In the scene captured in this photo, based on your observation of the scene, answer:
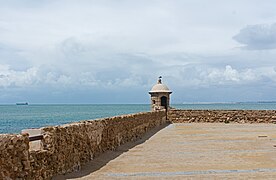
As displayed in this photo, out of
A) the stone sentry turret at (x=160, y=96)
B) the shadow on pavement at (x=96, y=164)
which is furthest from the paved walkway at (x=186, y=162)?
the stone sentry turret at (x=160, y=96)

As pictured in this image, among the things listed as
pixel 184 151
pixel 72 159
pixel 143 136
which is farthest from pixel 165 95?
pixel 72 159

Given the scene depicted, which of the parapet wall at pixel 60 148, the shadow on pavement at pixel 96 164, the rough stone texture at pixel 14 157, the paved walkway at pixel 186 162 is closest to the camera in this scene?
the rough stone texture at pixel 14 157

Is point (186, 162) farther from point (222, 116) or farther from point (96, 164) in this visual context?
point (222, 116)

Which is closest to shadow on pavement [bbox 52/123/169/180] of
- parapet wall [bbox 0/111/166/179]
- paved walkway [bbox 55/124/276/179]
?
paved walkway [bbox 55/124/276/179]

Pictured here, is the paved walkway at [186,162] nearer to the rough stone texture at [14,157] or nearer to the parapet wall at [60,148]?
the parapet wall at [60,148]

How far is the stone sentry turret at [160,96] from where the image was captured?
30170 mm

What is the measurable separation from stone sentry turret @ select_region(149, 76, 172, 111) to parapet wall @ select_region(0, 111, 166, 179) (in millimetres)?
15118

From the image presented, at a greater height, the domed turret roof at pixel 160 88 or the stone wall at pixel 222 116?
the domed turret roof at pixel 160 88

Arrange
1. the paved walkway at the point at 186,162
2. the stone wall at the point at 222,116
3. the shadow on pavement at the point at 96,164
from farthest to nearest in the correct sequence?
the stone wall at the point at 222,116 → the paved walkway at the point at 186,162 → the shadow on pavement at the point at 96,164

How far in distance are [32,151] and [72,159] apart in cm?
185

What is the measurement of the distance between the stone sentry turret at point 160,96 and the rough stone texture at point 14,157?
23.1 m

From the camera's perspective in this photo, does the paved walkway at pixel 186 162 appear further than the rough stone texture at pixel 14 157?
Yes

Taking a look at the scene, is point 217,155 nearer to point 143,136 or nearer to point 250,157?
point 250,157

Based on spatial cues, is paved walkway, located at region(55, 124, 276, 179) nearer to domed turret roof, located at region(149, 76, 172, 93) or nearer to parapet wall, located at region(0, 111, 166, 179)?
parapet wall, located at region(0, 111, 166, 179)
